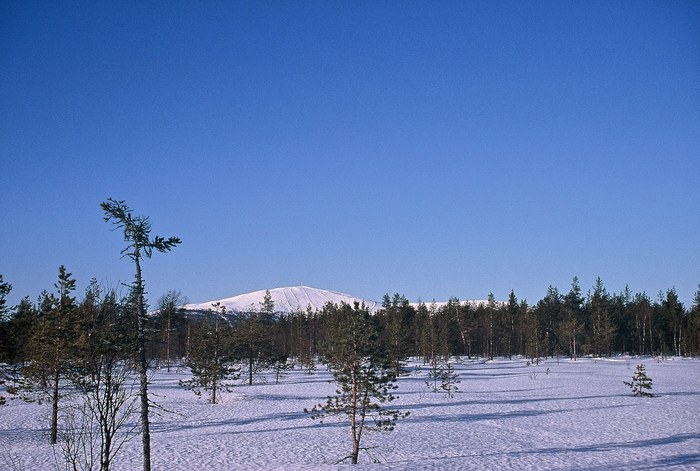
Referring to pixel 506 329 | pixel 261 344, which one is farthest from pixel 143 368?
pixel 506 329

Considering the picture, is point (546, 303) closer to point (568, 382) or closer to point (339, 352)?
point (568, 382)

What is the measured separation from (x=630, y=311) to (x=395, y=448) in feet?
327

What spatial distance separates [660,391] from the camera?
48.3 metres

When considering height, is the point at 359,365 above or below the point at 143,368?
below

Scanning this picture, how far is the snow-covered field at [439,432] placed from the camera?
79.0ft

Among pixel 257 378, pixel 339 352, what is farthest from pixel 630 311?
pixel 339 352

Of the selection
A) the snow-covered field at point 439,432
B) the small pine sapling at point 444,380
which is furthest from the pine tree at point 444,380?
the snow-covered field at point 439,432

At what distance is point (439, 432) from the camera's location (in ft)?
102

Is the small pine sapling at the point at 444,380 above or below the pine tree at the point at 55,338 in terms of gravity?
below

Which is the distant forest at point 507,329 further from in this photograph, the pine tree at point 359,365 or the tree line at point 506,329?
the pine tree at point 359,365

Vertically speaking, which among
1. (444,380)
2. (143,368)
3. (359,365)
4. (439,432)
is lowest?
(444,380)

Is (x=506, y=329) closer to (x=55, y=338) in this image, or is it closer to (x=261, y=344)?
(x=261, y=344)

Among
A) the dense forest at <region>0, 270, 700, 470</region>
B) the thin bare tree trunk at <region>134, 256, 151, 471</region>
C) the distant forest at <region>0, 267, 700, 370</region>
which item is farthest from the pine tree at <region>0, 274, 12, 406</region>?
the distant forest at <region>0, 267, 700, 370</region>

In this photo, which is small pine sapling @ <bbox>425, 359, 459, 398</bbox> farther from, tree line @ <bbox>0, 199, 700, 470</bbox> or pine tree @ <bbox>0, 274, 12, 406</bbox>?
pine tree @ <bbox>0, 274, 12, 406</bbox>
